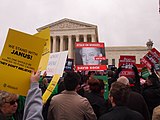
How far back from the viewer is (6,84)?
7.43ft

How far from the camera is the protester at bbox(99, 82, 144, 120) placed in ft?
9.06

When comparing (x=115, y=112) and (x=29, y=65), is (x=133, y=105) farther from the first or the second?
(x=29, y=65)

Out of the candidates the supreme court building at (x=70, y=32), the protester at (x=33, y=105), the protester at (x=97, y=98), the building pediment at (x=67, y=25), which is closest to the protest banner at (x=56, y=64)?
the protester at (x=97, y=98)

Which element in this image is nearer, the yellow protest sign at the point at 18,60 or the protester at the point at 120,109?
the yellow protest sign at the point at 18,60

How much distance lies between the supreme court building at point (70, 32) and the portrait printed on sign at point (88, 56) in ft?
164

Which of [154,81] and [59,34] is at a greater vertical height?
[59,34]

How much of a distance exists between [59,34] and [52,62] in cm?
5846

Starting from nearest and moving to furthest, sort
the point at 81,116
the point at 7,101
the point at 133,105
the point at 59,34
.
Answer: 1. the point at 7,101
2. the point at 81,116
3. the point at 133,105
4. the point at 59,34

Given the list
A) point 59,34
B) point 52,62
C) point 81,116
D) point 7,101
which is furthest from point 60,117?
point 59,34

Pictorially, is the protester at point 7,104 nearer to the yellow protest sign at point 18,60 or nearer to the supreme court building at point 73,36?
the yellow protest sign at point 18,60

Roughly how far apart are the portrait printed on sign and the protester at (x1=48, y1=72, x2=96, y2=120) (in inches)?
251

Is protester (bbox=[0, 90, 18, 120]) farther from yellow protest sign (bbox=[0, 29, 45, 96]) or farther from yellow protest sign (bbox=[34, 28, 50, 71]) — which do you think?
yellow protest sign (bbox=[34, 28, 50, 71])

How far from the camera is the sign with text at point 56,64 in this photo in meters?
4.44

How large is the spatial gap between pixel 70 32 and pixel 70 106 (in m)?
59.5
